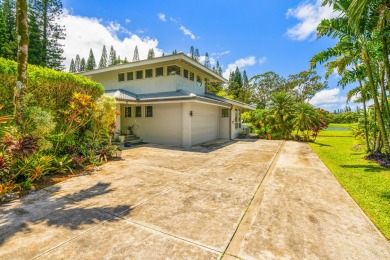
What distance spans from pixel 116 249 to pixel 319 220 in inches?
142

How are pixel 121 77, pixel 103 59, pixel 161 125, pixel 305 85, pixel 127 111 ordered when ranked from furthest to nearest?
1. pixel 103 59
2. pixel 305 85
3. pixel 121 77
4. pixel 127 111
5. pixel 161 125

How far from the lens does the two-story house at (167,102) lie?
42.0ft

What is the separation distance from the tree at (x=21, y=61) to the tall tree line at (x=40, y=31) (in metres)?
28.8

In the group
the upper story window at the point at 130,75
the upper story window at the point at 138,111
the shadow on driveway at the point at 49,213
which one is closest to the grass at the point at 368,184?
the shadow on driveway at the point at 49,213

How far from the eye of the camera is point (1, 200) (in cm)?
438

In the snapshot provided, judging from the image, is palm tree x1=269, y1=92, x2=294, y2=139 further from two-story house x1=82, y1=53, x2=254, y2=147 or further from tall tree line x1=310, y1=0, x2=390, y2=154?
tall tree line x1=310, y1=0, x2=390, y2=154

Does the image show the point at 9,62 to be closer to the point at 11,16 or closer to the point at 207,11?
the point at 207,11

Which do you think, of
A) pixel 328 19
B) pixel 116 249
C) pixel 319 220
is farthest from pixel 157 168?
pixel 328 19

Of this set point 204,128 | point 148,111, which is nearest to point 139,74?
point 148,111

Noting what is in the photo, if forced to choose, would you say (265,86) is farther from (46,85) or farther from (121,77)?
(46,85)

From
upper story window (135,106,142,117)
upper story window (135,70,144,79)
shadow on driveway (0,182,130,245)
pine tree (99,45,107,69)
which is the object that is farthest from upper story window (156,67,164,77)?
pine tree (99,45,107,69)

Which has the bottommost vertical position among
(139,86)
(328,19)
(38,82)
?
(38,82)

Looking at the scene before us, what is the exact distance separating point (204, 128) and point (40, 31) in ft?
101

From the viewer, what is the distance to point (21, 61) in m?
5.56
